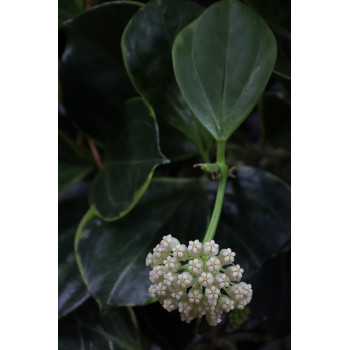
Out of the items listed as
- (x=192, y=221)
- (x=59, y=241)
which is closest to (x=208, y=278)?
(x=192, y=221)

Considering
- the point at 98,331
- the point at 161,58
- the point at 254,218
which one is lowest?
the point at 98,331

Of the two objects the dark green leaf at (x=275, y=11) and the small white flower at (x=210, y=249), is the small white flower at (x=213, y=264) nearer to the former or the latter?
the small white flower at (x=210, y=249)

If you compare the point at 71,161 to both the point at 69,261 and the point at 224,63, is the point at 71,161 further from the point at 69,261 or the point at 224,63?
the point at 224,63

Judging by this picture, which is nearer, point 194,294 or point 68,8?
point 194,294

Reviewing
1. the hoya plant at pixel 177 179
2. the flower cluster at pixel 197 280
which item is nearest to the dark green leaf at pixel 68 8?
the hoya plant at pixel 177 179

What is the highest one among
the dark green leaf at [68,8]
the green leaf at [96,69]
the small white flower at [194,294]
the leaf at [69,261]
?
the dark green leaf at [68,8]

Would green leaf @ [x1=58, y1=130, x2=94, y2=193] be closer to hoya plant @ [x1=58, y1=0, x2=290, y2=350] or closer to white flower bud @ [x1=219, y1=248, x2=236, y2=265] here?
hoya plant @ [x1=58, y1=0, x2=290, y2=350]

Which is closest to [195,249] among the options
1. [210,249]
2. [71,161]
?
[210,249]
